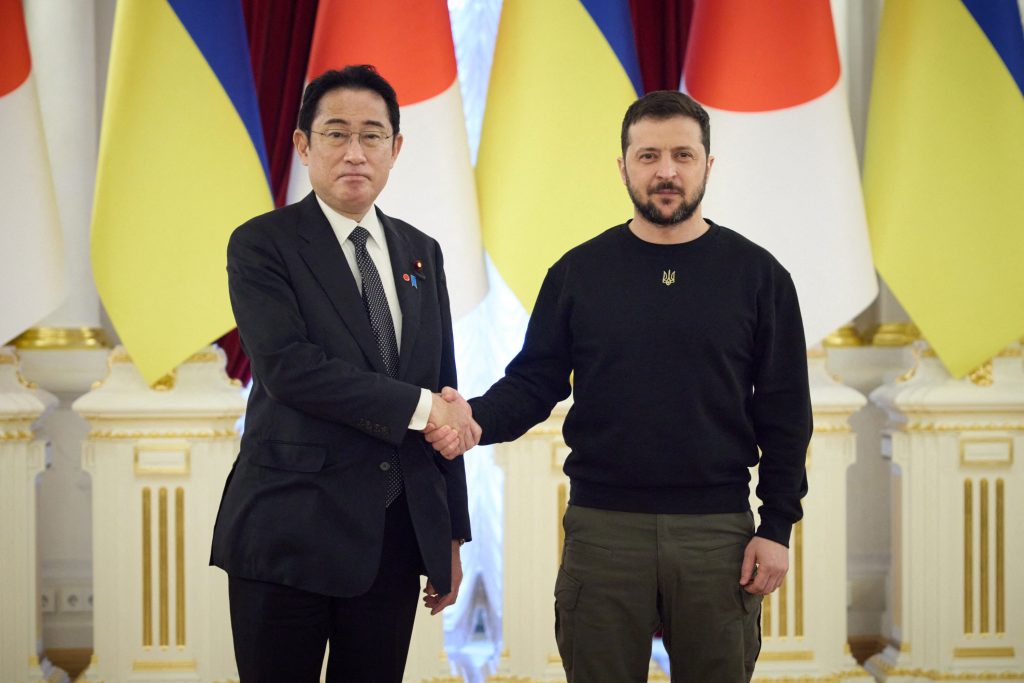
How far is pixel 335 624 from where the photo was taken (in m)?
1.77

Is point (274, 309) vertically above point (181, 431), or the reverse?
point (274, 309)

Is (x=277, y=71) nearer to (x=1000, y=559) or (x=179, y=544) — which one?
(x=179, y=544)

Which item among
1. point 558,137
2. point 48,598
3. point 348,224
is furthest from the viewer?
point 48,598

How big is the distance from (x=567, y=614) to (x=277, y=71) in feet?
7.31

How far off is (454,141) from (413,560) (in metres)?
1.59

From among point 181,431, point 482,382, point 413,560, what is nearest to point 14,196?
point 181,431

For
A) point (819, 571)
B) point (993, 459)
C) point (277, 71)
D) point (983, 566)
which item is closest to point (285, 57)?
point (277, 71)

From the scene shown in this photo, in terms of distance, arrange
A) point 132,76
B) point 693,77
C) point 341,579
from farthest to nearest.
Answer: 1. point 693,77
2. point 132,76
3. point 341,579

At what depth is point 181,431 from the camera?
309 cm

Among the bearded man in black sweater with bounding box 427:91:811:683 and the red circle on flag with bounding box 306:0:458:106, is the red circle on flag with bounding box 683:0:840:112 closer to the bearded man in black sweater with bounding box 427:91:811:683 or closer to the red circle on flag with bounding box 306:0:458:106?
the red circle on flag with bounding box 306:0:458:106

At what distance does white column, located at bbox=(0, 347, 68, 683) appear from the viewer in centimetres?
305

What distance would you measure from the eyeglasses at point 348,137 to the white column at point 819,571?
1.93m

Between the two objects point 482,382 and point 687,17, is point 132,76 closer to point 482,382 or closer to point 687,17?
point 482,382

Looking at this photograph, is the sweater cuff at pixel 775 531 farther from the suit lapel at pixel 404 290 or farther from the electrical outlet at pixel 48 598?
the electrical outlet at pixel 48 598
